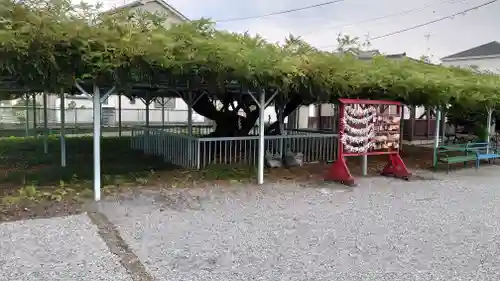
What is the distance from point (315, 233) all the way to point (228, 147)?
5.69m

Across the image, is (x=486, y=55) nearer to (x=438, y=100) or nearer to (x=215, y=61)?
(x=438, y=100)

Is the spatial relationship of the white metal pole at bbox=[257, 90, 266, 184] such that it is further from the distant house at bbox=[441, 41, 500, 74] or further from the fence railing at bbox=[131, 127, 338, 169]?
the distant house at bbox=[441, 41, 500, 74]

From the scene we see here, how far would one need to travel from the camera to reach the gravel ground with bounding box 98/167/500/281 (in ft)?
14.2

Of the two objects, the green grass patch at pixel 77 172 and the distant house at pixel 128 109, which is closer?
the green grass patch at pixel 77 172

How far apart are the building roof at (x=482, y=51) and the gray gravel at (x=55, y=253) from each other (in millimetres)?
36308

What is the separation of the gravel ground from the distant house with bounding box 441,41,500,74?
95.9 ft

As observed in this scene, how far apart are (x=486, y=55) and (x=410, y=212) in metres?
32.5

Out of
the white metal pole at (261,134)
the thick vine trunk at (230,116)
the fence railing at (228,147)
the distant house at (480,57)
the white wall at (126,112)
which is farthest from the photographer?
the distant house at (480,57)

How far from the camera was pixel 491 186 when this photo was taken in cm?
951

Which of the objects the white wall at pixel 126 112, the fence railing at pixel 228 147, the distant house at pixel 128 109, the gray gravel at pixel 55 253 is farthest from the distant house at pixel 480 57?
the gray gravel at pixel 55 253

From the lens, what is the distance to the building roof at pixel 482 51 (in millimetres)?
33438

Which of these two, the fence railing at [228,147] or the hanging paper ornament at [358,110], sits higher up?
the hanging paper ornament at [358,110]

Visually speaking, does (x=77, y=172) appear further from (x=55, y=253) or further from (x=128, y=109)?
(x=128, y=109)

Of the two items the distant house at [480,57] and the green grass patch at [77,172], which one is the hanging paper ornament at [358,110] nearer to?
the green grass patch at [77,172]
